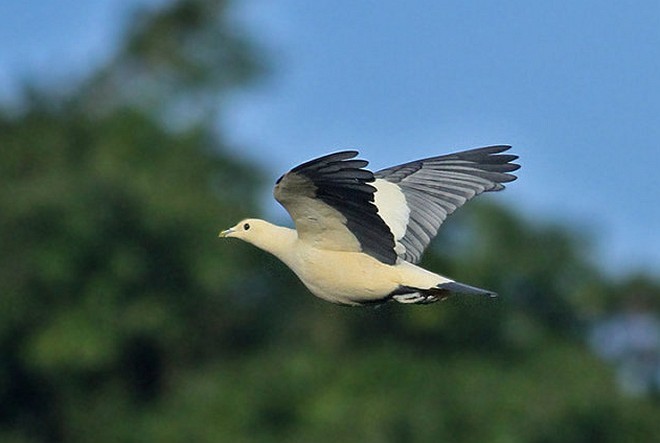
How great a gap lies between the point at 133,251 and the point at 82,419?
4.38 metres

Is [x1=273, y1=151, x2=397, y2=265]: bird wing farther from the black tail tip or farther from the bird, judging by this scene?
the black tail tip

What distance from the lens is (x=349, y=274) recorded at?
1481 centimetres

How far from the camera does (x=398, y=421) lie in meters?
40.3

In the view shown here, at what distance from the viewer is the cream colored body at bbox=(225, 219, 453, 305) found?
14781mm

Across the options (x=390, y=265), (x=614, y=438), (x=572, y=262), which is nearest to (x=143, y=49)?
(x=572, y=262)

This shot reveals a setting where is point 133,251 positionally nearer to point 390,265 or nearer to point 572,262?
point 572,262

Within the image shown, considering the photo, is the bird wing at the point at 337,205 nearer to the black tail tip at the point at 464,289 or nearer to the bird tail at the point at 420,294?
the bird tail at the point at 420,294

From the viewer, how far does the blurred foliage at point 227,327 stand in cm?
4453

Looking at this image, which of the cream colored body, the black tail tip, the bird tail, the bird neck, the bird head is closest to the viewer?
the black tail tip

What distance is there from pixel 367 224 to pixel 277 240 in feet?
2.47

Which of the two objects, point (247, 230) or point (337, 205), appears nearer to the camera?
point (337, 205)

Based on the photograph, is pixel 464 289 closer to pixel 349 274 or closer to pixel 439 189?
pixel 349 274

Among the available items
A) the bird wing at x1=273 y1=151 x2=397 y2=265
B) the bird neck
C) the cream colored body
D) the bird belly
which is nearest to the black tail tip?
the cream colored body

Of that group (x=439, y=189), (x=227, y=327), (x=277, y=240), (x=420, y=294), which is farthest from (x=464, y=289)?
(x=227, y=327)
